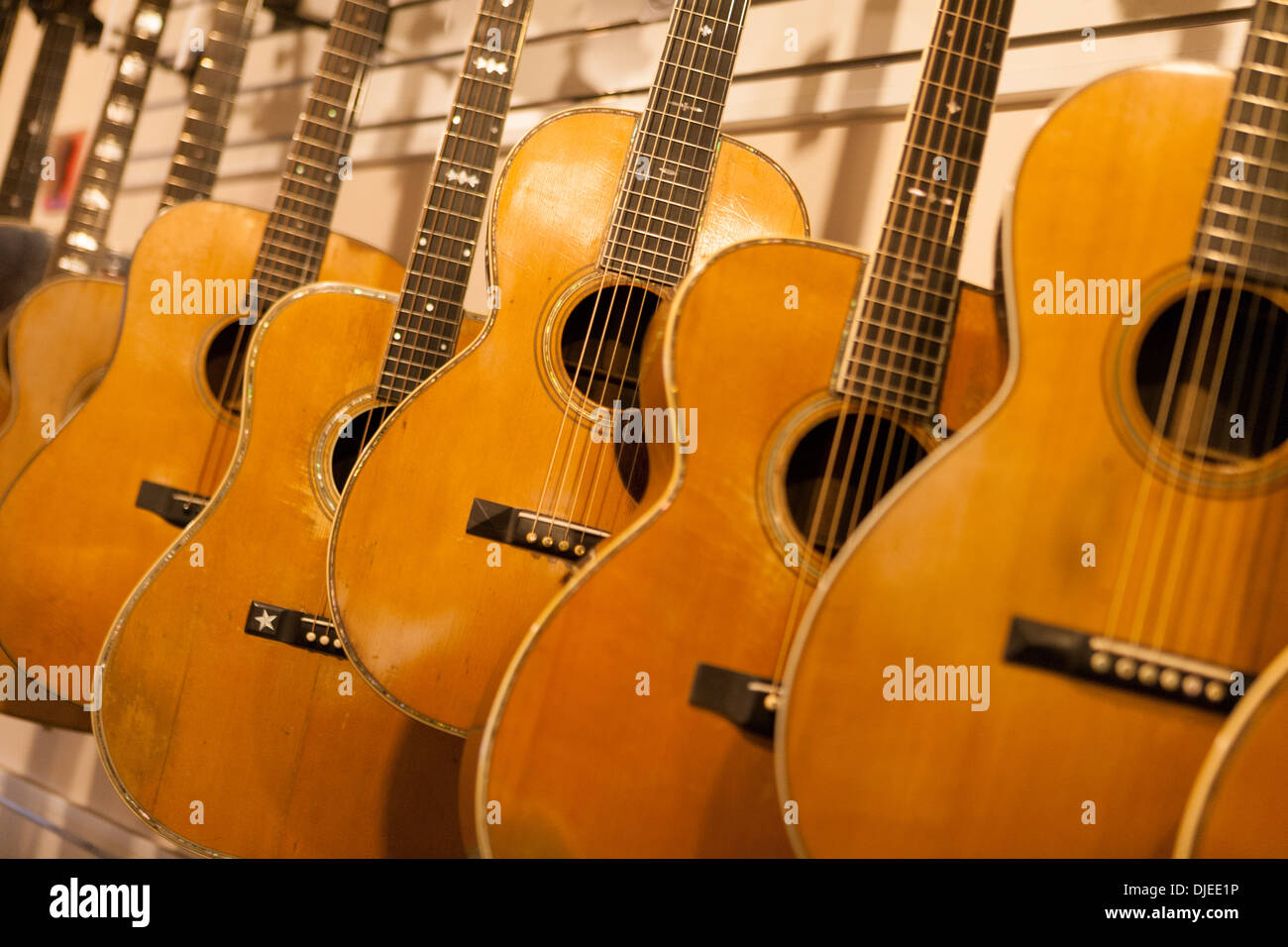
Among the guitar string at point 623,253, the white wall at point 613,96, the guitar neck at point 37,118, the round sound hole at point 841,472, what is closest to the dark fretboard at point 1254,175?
the white wall at point 613,96

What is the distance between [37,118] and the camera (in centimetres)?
331

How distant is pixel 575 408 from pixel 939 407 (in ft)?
1.59

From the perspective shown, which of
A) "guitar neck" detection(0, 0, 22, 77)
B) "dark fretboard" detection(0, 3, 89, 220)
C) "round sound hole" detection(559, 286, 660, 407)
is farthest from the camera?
"guitar neck" detection(0, 0, 22, 77)

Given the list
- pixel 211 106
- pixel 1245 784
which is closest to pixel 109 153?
pixel 211 106

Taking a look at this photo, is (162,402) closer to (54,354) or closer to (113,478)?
(113,478)

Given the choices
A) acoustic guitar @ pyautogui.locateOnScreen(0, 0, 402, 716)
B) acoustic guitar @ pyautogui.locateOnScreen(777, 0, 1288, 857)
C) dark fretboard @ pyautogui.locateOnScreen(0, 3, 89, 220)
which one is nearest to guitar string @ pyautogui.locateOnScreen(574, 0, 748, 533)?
acoustic guitar @ pyautogui.locateOnScreen(777, 0, 1288, 857)

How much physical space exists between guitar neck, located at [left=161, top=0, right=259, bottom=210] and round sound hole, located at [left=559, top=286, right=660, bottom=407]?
1280 mm

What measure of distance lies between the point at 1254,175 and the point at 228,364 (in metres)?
1.66

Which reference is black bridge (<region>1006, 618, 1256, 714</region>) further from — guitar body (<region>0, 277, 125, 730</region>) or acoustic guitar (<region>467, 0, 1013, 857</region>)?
guitar body (<region>0, 277, 125, 730</region>)

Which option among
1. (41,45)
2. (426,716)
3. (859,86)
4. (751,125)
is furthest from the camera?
(41,45)

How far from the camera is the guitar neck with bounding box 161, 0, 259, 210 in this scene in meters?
2.36
